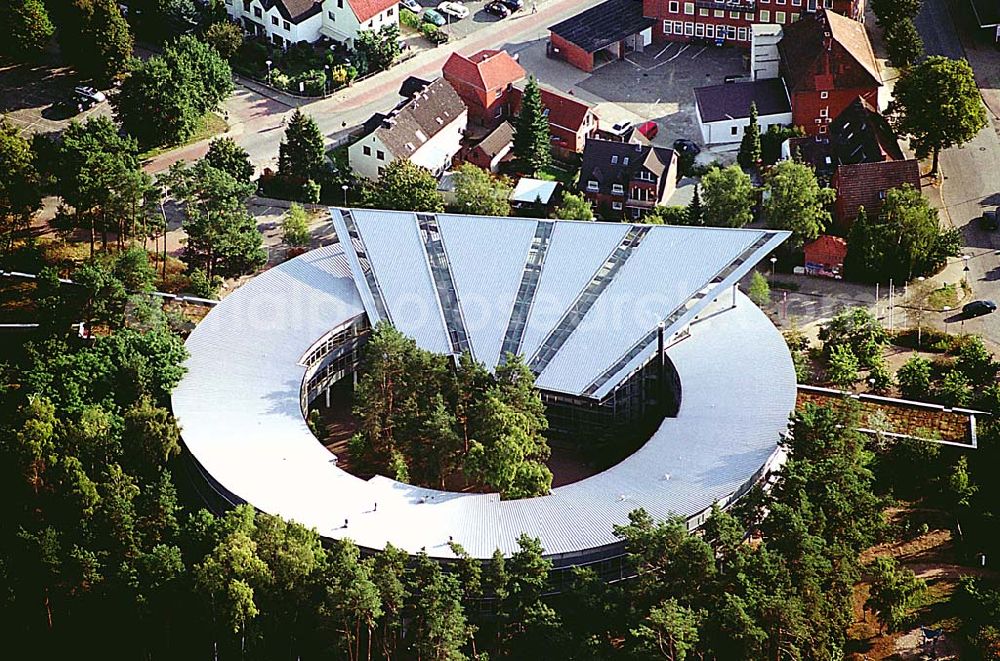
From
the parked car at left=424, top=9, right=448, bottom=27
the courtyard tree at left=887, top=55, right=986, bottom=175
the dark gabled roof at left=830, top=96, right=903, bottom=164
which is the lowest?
the dark gabled roof at left=830, top=96, right=903, bottom=164

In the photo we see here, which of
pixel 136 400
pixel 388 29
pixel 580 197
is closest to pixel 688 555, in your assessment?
pixel 136 400

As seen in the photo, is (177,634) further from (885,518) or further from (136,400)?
(885,518)

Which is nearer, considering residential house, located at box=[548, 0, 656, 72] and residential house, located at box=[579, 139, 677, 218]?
residential house, located at box=[579, 139, 677, 218]

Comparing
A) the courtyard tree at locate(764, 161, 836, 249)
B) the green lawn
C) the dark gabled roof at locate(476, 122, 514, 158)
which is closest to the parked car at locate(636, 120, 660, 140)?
the dark gabled roof at locate(476, 122, 514, 158)

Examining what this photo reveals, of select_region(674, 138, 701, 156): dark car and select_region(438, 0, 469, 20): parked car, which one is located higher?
select_region(438, 0, 469, 20): parked car

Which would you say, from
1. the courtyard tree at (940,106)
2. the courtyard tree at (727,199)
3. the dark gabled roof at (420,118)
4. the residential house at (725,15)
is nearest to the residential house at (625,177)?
the courtyard tree at (727,199)

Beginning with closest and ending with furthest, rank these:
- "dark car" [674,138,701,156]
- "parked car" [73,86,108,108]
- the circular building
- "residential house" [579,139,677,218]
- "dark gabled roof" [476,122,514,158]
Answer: the circular building
"residential house" [579,139,677,218]
"dark gabled roof" [476,122,514,158]
"dark car" [674,138,701,156]
"parked car" [73,86,108,108]

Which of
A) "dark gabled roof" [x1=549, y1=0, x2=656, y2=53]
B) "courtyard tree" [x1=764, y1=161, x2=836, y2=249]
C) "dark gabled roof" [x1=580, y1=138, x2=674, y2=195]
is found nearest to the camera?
"courtyard tree" [x1=764, y1=161, x2=836, y2=249]

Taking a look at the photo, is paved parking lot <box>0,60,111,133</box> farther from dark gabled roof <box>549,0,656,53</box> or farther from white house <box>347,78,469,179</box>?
dark gabled roof <box>549,0,656,53</box>
